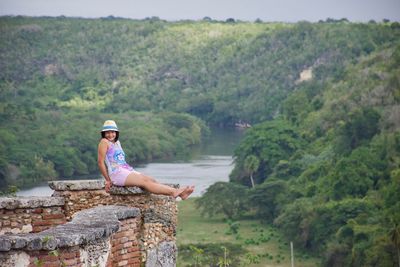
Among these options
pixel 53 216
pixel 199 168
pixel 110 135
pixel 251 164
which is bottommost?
pixel 199 168

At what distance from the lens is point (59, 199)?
428 inches

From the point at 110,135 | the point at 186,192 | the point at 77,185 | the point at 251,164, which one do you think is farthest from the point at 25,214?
the point at 251,164

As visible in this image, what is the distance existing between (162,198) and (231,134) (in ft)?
468

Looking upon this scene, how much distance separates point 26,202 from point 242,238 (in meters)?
56.9

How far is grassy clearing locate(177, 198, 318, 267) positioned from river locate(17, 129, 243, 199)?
2.66 meters

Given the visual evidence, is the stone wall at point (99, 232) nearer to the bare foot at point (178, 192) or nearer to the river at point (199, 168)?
the bare foot at point (178, 192)

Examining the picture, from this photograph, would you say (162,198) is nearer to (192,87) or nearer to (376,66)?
(376,66)

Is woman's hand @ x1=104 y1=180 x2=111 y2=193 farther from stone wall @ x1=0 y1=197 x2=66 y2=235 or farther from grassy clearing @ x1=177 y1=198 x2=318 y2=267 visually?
grassy clearing @ x1=177 y1=198 x2=318 y2=267

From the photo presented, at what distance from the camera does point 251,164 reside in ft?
305

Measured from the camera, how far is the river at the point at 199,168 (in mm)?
85500

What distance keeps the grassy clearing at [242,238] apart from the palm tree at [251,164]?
12820 millimetres

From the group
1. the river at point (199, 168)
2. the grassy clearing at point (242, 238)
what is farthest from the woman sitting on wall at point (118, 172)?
the river at point (199, 168)

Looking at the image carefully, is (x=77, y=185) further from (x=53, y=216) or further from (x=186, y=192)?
(x=186, y=192)

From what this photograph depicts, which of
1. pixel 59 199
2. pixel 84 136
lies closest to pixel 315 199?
pixel 84 136
